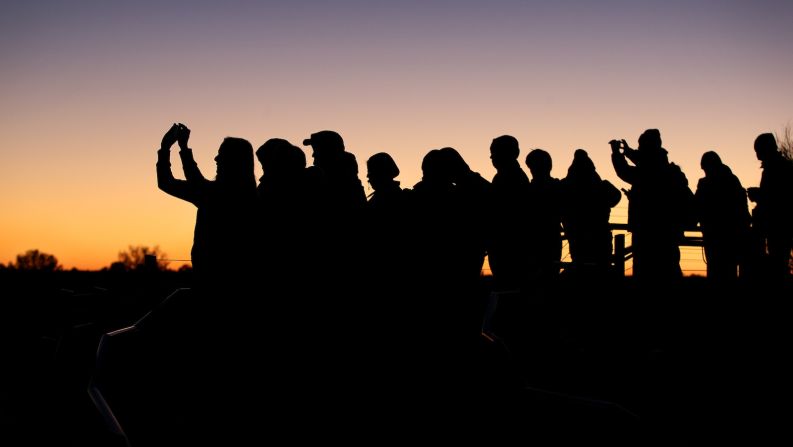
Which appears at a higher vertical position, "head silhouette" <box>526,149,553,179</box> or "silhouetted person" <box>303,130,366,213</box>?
"head silhouette" <box>526,149,553,179</box>

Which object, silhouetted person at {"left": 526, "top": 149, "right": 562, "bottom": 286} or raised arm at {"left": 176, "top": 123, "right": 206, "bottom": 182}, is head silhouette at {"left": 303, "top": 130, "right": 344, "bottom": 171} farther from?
silhouetted person at {"left": 526, "top": 149, "right": 562, "bottom": 286}

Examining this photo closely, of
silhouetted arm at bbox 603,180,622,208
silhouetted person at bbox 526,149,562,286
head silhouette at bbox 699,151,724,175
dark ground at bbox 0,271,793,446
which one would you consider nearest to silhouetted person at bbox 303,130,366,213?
dark ground at bbox 0,271,793,446

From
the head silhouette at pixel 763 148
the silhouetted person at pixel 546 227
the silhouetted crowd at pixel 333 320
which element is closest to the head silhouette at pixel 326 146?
the silhouetted crowd at pixel 333 320

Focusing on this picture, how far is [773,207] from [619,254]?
6.15 ft

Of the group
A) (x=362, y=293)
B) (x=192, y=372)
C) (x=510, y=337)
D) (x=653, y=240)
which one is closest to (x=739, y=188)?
(x=653, y=240)

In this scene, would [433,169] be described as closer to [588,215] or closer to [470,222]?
[470,222]

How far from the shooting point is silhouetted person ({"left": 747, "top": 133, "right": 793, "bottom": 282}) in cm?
820

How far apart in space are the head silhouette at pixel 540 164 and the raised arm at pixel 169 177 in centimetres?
364

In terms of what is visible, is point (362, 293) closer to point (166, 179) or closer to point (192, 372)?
point (192, 372)

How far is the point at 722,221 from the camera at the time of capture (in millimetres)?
8039

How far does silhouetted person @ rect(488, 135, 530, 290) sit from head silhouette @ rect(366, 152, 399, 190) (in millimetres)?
1140

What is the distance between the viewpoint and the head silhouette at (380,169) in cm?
535

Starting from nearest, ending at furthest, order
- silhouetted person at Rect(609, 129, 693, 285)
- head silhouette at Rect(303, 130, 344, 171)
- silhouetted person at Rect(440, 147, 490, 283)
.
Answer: silhouetted person at Rect(440, 147, 490, 283)
head silhouette at Rect(303, 130, 344, 171)
silhouetted person at Rect(609, 129, 693, 285)

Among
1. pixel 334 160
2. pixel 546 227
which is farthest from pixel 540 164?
pixel 334 160
